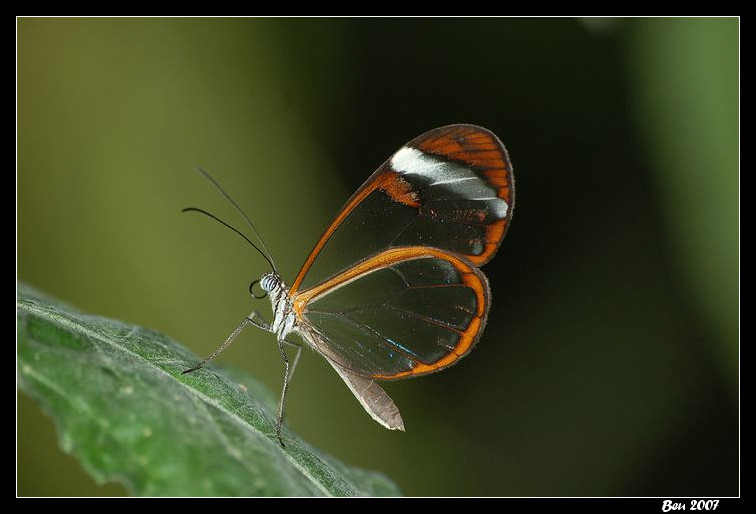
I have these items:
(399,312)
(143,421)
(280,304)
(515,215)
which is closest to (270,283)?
(280,304)

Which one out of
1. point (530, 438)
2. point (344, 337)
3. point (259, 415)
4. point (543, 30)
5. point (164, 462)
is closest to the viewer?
point (164, 462)

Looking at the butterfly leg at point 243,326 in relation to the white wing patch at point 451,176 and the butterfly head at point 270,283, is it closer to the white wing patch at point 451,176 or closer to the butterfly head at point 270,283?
the butterfly head at point 270,283

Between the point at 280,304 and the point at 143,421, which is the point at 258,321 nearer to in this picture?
the point at 280,304

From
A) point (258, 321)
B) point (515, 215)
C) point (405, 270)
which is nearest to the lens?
point (405, 270)

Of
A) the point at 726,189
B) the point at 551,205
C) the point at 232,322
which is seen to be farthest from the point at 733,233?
the point at 232,322

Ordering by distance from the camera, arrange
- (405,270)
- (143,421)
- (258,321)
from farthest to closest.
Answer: (258,321) → (405,270) → (143,421)

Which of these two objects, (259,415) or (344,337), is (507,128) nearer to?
(344,337)

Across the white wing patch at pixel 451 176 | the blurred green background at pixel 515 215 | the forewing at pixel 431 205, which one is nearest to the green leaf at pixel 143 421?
the forewing at pixel 431 205

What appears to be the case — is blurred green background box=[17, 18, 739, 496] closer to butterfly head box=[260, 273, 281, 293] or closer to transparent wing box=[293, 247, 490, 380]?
transparent wing box=[293, 247, 490, 380]
